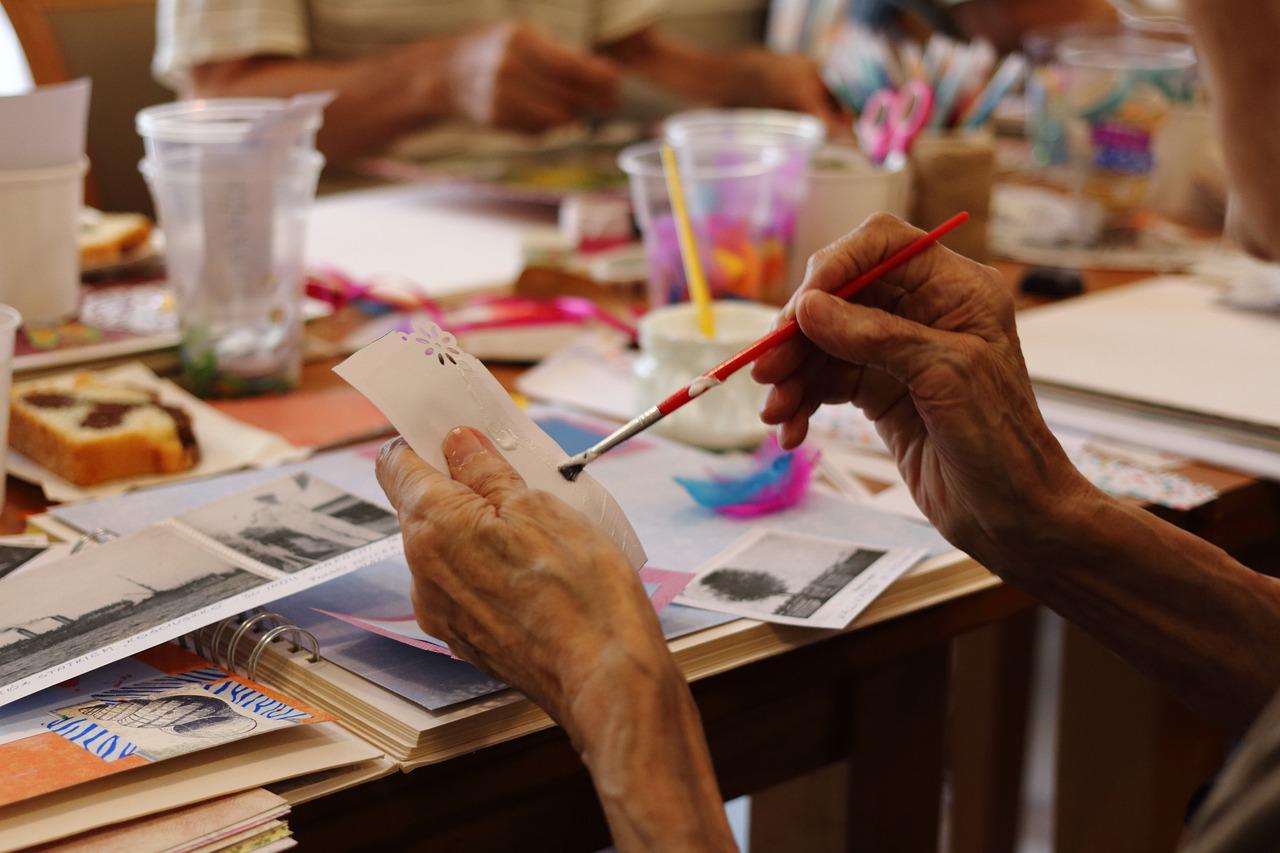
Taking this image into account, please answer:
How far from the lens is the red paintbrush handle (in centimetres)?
67

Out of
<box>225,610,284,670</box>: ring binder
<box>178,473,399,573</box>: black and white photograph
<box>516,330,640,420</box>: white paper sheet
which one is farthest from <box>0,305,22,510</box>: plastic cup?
<box>516,330,640,420</box>: white paper sheet

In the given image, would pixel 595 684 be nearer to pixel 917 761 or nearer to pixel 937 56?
pixel 917 761

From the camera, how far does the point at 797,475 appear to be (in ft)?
2.72

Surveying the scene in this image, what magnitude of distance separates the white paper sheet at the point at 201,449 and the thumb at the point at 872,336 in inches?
16.1

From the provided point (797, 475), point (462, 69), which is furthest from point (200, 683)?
point (462, 69)

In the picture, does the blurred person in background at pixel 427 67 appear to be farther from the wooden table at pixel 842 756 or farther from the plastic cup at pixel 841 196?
the wooden table at pixel 842 756

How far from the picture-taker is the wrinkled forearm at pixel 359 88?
1850 millimetres

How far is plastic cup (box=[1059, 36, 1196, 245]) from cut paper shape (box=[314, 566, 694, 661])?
945 millimetres

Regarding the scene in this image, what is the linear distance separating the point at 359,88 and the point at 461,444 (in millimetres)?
1388

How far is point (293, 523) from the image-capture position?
73cm

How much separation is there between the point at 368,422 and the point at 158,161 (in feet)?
0.81

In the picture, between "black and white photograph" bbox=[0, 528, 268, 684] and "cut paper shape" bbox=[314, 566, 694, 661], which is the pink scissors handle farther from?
"black and white photograph" bbox=[0, 528, 268, 684]

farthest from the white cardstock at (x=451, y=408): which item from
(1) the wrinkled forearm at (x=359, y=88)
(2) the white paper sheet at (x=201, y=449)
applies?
(1) the wrinkled forearm at (x=359, y=88)

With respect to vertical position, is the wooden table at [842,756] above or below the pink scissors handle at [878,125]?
below
